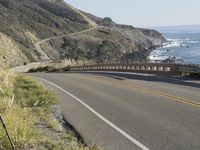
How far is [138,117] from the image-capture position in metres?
13.2

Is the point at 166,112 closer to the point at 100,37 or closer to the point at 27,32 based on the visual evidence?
the point at 27,32

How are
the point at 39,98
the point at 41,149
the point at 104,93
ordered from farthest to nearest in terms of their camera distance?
the point at 104,93 → the point at 39,98 → the point at 41,149

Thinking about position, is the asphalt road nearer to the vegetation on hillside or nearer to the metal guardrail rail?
the vegetation on hillside

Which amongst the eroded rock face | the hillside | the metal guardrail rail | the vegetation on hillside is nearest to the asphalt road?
the vegetation on hillside

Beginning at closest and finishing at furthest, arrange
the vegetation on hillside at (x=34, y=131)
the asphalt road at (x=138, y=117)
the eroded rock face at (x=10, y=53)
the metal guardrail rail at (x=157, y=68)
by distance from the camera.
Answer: the vegetation on hillside at (x=34, y=131) → the asphalt road at (x=138, y=117) → the metal guardrail rail at (x=157, y=68) → the eroded rock face at (x=10, y=53)

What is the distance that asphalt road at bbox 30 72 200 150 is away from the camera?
10.1 metres

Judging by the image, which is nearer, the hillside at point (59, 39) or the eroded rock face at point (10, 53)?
the eroded rock face at point (10, 53)

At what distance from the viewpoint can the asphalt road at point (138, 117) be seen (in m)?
10.1

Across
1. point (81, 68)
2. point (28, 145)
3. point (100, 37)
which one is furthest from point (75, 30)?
point (28, 145)

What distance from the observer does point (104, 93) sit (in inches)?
802

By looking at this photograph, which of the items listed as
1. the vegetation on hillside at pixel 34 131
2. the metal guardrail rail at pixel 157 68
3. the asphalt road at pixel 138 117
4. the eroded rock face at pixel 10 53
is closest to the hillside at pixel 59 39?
the eroded rock face at pixel 10 53

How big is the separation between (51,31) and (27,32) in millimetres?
18190

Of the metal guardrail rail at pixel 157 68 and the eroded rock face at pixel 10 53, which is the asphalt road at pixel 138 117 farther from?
the eroded rock face at pixel 10 53

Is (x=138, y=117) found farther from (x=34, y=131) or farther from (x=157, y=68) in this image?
(x=157, y=68)
